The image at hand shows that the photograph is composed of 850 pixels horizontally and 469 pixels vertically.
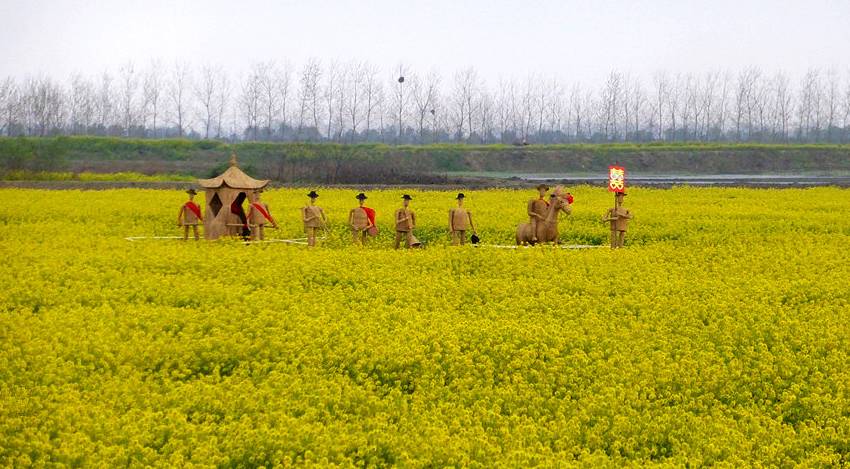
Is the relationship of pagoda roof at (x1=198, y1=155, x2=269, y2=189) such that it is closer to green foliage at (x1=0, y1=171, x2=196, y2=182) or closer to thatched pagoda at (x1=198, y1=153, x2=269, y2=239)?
thatched pagoda at (x1=198, y1=153, x2=269, y2=239)

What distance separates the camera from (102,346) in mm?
12422

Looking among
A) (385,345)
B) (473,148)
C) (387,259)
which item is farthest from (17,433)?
(473,148)

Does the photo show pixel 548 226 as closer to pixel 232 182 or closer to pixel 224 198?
pixel 232 182

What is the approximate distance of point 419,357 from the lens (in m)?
12.6

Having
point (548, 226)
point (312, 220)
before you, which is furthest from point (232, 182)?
point (548, 226)

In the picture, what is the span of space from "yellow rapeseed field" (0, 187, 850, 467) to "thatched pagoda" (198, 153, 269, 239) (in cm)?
259

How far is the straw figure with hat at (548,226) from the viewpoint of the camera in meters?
24.0

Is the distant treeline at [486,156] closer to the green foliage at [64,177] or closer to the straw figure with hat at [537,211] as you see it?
the green foliage at [64,177]

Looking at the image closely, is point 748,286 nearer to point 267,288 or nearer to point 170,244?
point 267,288

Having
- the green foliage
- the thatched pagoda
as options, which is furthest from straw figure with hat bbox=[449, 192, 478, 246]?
the green foliage

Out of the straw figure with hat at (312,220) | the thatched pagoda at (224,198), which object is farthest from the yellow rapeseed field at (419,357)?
the thatched pagoda at (224,198)

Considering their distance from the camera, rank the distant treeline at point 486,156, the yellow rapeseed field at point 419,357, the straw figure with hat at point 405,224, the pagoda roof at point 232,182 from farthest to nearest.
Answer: the distant treeline at point 486,156
the pagoda roof at point 232,182
the straw figure with hat at point 405,224
the yellow rapeseed field at point 419,357

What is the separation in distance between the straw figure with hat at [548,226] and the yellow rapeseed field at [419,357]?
2159 mm

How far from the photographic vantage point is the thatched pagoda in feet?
81.6
